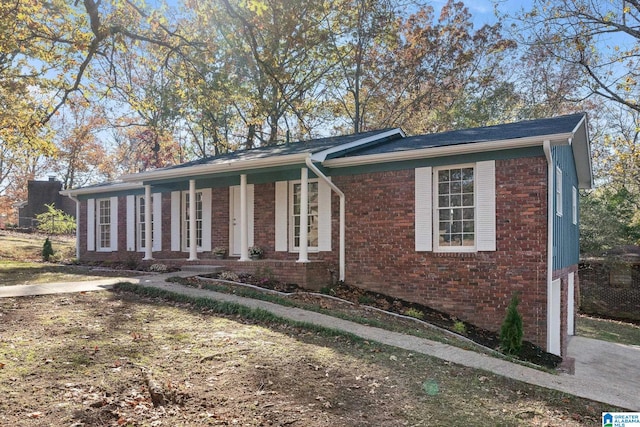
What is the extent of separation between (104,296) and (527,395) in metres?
7.68

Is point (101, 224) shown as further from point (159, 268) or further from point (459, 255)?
point (459, 255)

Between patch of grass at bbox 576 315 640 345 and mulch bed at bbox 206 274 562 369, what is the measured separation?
5950mm

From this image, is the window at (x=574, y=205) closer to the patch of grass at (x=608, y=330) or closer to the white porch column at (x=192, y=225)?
the patch of grass at (x=608, y=330)

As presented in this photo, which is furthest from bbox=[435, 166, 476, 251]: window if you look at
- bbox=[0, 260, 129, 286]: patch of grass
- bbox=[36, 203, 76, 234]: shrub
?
bbox=[36, 203, 76, 234]: shrub

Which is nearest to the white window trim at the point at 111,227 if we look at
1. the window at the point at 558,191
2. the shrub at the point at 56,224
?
the shrub at the point at 56,224

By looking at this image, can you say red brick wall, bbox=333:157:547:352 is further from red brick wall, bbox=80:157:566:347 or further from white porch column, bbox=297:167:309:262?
white porch column, bbox=297:167:309:262

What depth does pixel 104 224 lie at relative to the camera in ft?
59.7

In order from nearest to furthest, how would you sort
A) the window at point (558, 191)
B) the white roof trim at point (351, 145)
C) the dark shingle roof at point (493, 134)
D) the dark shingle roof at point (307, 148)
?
the dark shingle roof at point (493, 134)
the window at point (558, 191)
the white roof trim at point (351, 145)
the dark shingle roof at point (307, 148)

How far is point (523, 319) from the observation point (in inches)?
348

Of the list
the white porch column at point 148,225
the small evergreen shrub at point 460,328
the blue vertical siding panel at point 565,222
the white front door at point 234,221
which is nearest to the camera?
the small evergreen shrub at point 460,328

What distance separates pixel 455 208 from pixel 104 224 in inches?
552

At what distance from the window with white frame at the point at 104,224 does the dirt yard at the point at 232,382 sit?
11.5 meters

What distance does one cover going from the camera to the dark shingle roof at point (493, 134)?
29.7ft

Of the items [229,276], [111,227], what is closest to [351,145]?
[229,276]
